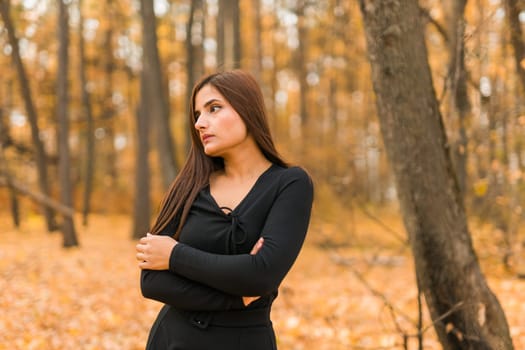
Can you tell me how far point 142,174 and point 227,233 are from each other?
48.6ft

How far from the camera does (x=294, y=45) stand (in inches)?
1117

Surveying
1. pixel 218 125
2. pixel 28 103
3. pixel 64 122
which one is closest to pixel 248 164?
pixel 218 125

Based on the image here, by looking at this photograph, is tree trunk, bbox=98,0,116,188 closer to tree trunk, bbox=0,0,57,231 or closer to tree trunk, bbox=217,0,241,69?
tree trunk, bbox=0,0,57,231

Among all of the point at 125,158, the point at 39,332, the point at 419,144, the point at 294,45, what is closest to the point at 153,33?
the point at 39,332

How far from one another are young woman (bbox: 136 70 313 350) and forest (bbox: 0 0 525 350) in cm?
67

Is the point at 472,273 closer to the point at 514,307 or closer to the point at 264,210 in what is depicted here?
the point at 264,210

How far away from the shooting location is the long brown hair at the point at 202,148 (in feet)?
7.76

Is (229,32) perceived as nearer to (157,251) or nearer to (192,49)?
(192,49)

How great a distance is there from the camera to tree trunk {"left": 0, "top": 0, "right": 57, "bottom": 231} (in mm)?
13523

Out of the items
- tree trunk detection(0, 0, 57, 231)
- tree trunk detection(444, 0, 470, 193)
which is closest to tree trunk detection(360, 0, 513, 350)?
tree trunk detection(444, 0, 470, 193)

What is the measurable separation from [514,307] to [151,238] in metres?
6.96

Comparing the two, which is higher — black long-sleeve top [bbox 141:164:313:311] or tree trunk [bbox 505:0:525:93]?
tree trunk [bbox 505:0:525:93]

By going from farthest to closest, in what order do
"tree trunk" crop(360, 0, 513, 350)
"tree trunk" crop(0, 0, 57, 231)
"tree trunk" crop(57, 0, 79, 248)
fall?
"tree trunk" crop(57, 0, 79, 248)
"tree trunk" crop(0, 0, 57, 231)
"tree trunk" crop(360, 0, 513, 350)

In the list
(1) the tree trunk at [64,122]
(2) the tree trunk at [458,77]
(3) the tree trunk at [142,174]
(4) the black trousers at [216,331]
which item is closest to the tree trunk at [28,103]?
(1) the tree trunk at [64,122]
